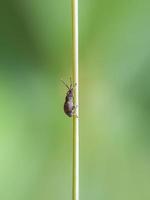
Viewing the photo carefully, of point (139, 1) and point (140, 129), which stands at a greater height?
point (139, 1)

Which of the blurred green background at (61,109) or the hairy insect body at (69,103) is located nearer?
the hairy insect body at (69,103)

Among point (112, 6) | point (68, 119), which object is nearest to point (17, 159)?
→ point (68, 119)

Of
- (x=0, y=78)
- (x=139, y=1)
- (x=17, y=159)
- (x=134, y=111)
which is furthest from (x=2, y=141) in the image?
(x=139, y=1)

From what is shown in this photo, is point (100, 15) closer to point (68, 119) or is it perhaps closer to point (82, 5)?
point (82, 5)

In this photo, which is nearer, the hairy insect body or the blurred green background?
the hairy insect body

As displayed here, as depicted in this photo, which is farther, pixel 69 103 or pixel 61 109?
pixel 61 109

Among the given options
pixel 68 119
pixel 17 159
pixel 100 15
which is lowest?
pixel 17 159

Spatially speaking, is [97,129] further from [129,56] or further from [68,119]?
[129,56]
